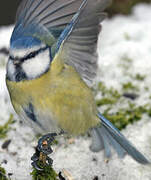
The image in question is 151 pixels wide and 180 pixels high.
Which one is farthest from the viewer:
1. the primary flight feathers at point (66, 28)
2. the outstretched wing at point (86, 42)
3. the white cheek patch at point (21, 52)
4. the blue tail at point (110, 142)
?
the outstretched wing at point (86, 42)

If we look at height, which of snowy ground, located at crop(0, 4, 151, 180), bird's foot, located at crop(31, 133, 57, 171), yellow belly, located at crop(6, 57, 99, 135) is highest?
yellow belly, located at crop(6, 57, 99, 135)

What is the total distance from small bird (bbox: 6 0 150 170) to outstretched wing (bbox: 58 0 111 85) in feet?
0.06

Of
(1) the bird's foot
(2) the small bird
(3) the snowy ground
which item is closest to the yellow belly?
(2) the small bird

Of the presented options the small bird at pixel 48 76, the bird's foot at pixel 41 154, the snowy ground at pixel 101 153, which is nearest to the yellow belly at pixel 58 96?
the small bird at pixel 48 76

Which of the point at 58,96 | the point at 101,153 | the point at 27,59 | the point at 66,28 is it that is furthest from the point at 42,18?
the point at 101,153

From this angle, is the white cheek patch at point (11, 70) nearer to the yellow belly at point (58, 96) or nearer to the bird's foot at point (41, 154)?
the yellow belly at point (58, 96)

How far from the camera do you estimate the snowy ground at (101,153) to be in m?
2.18

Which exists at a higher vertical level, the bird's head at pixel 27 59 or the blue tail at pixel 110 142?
the bird's head at pixel 27 59

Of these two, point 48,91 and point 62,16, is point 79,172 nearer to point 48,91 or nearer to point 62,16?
point 48,91

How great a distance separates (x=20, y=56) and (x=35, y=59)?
83 mm

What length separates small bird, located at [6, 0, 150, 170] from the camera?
1.79m

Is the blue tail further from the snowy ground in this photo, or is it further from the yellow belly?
the yellow belly

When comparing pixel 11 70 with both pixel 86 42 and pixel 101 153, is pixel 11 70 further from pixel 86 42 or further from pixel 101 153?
pixel 101 153

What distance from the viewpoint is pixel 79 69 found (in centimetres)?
226
